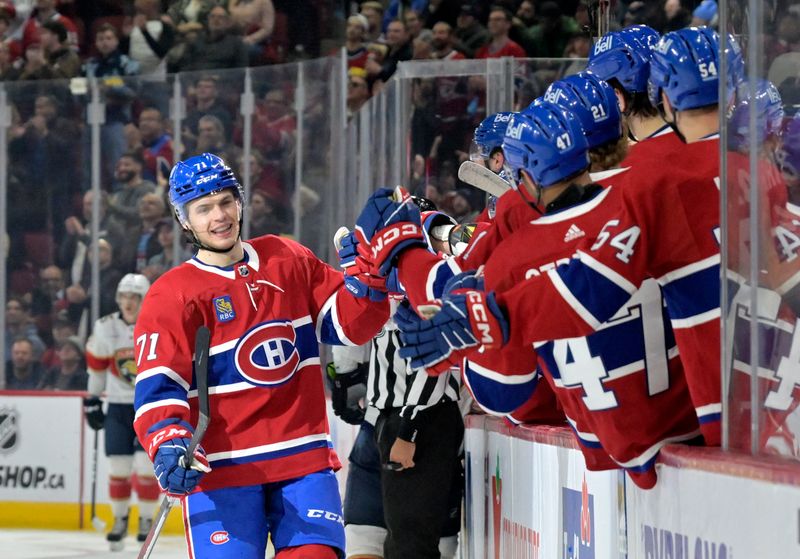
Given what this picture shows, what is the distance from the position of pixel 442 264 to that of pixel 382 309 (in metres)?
0.85

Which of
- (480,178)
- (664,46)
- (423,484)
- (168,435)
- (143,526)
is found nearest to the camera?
(664,46)

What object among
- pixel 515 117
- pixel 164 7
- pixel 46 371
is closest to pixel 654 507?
pixel 515 117

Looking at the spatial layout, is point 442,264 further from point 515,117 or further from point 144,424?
point 144,424

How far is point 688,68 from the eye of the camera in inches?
81.9

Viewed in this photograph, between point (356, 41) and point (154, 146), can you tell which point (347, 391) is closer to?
point (154, 146)

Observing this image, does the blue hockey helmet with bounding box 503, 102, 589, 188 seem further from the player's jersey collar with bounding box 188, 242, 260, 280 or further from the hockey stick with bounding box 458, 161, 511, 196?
the player's jersey collar with bounding box 188, 242, 260, 280

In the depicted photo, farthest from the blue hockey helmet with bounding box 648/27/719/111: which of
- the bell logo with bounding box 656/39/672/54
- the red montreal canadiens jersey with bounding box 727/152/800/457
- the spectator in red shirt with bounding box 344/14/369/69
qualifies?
the spectator in red shirt with bounding box 344/14/369/69

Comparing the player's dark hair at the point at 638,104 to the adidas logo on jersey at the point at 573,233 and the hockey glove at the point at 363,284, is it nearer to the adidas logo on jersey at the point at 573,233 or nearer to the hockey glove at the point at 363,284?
the adidas logo on jersey at the point at 573,233

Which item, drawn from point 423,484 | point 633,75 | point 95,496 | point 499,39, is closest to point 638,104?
point 633,75

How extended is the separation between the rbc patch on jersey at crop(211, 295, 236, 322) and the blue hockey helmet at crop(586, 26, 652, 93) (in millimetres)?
985

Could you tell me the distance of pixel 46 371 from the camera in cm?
798

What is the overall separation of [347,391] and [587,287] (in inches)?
107

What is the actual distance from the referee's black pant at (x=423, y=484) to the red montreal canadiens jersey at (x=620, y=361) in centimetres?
167

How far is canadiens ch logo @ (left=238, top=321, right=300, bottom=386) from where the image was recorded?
305 centimetres
